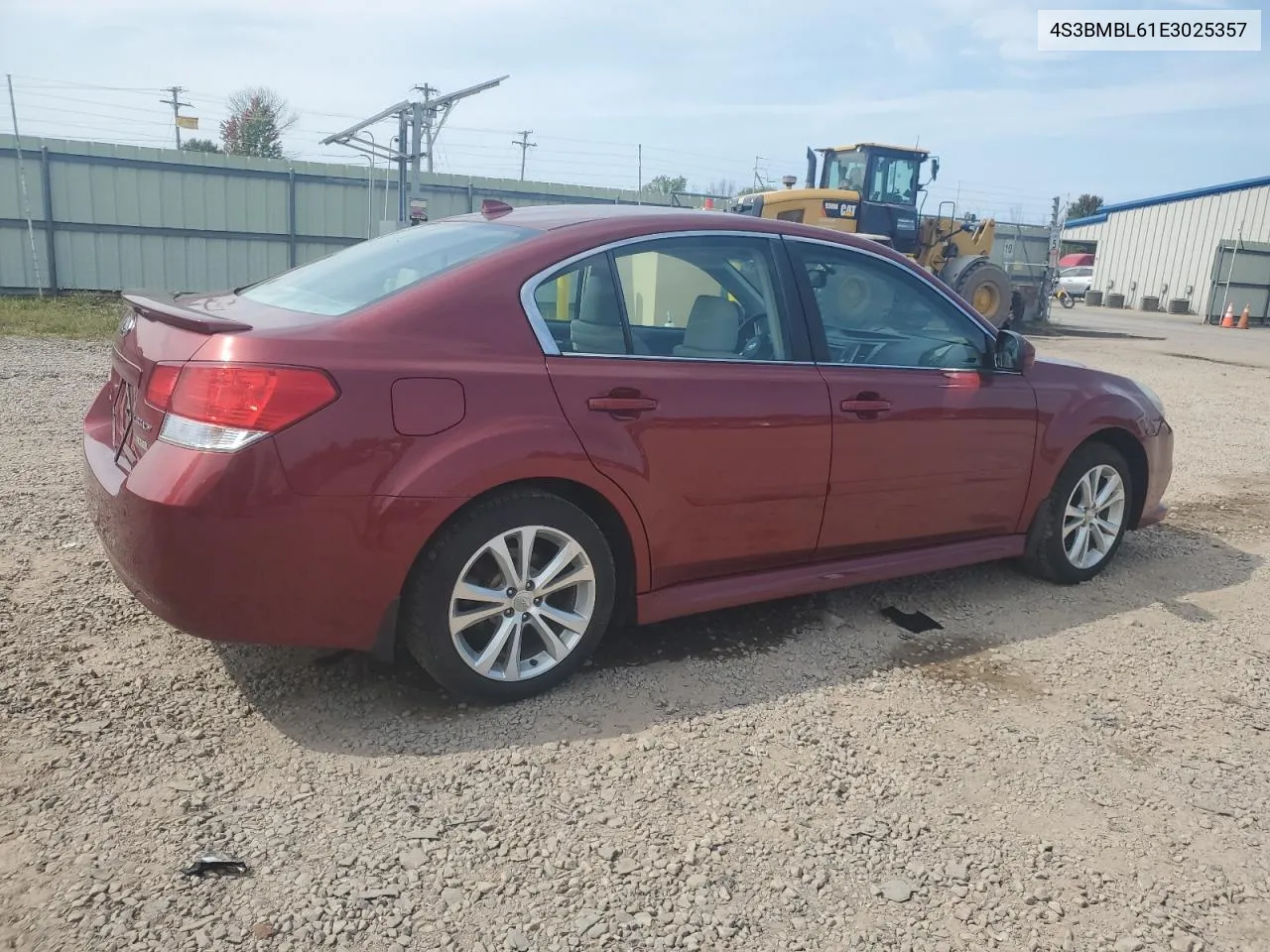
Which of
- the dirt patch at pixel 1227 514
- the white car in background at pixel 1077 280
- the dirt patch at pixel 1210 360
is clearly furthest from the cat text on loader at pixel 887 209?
the white car in background at pixel 1077 280

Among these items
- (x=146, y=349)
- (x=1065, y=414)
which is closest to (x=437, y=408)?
(x=146, y=349)

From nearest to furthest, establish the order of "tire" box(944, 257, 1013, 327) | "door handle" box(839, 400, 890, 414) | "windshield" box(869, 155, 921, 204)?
"door handle" box(839, 400, 890, 414) → "tire" box(944, 257, 1013, 327) → "windshield" box(869, 155, 921, 204)

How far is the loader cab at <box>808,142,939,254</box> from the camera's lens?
727 inches

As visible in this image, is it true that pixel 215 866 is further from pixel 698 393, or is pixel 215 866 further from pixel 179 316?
pixel 698 393

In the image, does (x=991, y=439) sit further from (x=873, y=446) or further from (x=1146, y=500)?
(x=1146, y=500)

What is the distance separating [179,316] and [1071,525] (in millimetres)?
3930

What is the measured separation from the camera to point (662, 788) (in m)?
2.89

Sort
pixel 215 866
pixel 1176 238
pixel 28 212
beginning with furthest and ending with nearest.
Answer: pixel 1176 238, pixel 28 212, pixel 215 866

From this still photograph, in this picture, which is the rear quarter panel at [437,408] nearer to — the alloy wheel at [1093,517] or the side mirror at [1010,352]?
the side mirror at [1010,352]

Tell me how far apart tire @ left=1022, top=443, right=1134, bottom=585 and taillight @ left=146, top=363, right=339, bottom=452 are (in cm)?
337

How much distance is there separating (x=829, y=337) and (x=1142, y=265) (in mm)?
41077

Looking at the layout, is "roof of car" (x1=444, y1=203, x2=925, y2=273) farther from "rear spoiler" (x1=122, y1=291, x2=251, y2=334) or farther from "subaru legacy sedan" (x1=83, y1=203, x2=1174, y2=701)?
"rear spoiler" (x1=122, y1=291, x2=251, y2=334)

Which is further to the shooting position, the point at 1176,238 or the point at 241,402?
the point at 1176,238

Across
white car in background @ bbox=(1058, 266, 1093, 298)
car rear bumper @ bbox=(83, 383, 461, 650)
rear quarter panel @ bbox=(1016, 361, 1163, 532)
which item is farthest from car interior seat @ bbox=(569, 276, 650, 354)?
white car in background @ bbox=(1058, 266, 1093, 298)
